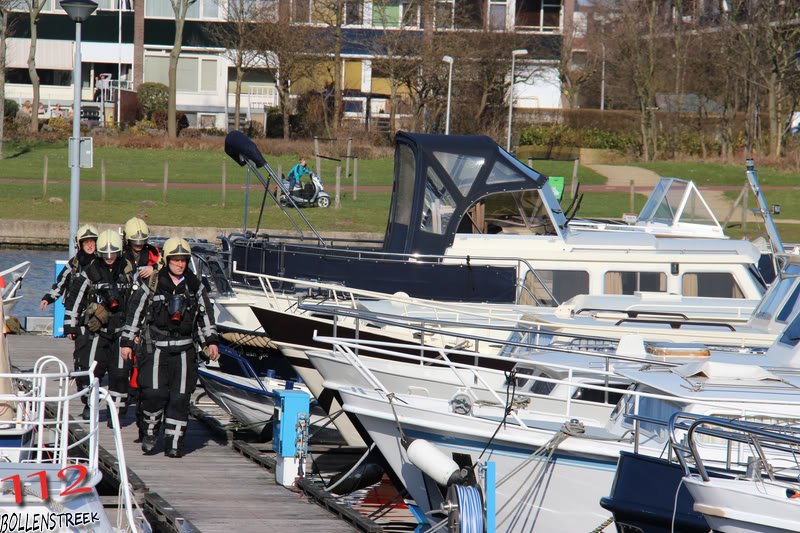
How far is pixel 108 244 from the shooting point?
42.4 feet

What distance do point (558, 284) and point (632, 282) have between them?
3.16ft

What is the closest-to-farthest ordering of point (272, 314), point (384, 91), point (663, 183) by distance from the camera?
point (272, 314) → point (663, 183) → point (384, 91)

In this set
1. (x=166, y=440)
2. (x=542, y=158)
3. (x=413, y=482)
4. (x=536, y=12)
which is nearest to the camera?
(x=413, y=482)

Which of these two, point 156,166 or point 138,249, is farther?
point 156,166

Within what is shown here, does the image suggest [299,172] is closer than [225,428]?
No

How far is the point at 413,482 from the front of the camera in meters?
10.9

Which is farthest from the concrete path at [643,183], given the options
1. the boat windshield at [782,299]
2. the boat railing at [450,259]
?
the boat windshield at [782,299]

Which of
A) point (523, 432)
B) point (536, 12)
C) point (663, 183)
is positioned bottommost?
point (523, 432)

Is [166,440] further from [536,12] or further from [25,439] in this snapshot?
[536,12]

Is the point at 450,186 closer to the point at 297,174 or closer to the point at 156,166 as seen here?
the point at 297,174

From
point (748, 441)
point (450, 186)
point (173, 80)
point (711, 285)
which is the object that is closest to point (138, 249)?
point (450, 186)

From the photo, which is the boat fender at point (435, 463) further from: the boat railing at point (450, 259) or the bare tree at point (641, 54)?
the bare tree at point (641, 54)

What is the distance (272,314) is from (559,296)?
13.8 ft

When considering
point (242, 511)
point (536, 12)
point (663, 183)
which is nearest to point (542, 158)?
point (536, 12)
